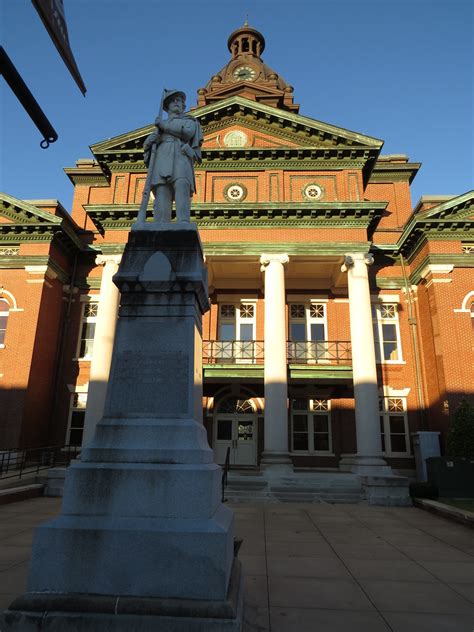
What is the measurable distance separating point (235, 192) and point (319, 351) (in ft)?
27.8

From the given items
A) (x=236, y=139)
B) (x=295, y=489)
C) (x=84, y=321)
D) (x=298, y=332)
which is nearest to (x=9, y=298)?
(x=84, y=321)

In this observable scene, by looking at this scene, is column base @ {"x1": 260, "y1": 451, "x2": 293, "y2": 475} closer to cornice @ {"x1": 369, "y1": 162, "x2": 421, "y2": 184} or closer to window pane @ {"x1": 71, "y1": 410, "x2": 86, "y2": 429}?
window pane @ {"x1": 71, "y1": 410, "x2": 86, "y2": 429}

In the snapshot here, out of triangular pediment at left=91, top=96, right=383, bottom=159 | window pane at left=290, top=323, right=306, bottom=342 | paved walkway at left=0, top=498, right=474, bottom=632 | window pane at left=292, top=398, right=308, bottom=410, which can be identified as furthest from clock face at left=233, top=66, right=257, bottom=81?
paved walkway at left=0, top=498, right=474, bottom=632

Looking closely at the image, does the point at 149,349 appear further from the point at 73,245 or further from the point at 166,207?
the point at 73,245

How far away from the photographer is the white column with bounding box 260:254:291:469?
642 inches

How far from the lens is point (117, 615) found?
3.60 metres

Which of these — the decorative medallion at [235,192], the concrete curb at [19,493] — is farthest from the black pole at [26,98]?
the decorative medallion at [235,192]

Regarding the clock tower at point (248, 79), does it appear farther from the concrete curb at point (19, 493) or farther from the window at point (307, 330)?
the concrete curb at point (19, 493)

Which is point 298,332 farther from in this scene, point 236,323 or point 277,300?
point 277,300

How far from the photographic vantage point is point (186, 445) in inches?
179

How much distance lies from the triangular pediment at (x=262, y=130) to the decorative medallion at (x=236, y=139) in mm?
413

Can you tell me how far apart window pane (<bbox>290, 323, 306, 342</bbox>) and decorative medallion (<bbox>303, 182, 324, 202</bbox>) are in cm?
623

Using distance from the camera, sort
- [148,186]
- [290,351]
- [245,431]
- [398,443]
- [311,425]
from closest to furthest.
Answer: [148,186]
[398,443]
[311,425]
[245,431]
[290,351]

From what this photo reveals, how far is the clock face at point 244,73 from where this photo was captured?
36366 millimetres
